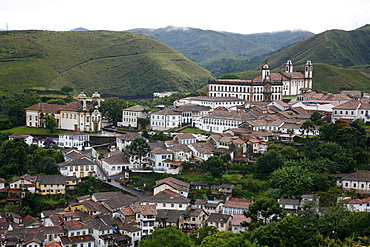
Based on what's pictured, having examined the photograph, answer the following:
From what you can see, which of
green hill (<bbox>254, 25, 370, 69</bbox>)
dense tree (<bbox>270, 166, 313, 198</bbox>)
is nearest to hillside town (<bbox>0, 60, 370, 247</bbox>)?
dense tree (<bbox>270, 166, 313, 198</bbox>)

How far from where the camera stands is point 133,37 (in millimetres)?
165750

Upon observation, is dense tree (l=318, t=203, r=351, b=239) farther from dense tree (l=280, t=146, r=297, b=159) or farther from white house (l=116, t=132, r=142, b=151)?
white house (l=116, t=132, r=142, b=151)

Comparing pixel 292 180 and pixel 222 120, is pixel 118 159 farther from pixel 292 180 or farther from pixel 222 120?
pixel 292 180

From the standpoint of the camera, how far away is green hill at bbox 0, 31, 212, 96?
389 feet

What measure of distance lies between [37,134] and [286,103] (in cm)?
3543

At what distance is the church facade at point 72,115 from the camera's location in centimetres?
7269

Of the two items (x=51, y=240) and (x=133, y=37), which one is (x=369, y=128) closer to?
(x=51, y=240)

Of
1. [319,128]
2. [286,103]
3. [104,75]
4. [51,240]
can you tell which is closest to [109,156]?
[51,240]

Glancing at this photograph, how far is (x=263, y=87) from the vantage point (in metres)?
82.7

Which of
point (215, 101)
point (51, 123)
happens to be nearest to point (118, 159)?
→ point (51, 123)

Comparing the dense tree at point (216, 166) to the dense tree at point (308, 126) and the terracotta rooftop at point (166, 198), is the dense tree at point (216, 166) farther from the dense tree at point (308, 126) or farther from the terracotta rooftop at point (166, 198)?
the dense tree at point (308, 126)

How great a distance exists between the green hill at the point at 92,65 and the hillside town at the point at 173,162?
42.4m

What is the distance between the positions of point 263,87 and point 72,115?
29.6 m

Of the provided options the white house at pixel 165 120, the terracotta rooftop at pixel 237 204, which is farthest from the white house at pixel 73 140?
the terracotta rooftop at pixel 237 204
